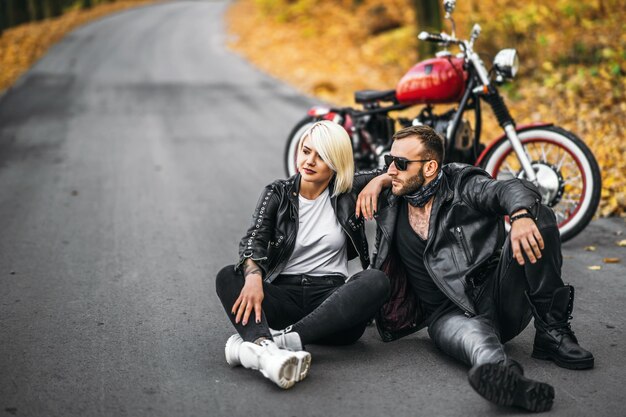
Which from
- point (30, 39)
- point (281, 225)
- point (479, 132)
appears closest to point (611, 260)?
point (479, 132)

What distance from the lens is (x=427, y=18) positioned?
44.5ft

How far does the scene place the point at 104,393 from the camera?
11.2 feet

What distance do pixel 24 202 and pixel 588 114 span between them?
22.7 ft

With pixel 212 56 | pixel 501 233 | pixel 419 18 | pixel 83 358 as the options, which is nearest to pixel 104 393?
pixel 83 358

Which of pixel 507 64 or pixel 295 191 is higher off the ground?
pixel 507 64

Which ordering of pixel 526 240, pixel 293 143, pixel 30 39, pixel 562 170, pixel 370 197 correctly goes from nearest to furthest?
pixel 526 240 < pixel 370 197 < pixel 562 170 < pixel 293 143 < pixel 30 39

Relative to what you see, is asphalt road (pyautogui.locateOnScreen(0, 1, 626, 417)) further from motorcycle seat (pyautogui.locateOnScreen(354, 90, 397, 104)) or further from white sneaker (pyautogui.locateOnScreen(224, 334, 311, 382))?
motorcycle seat (pyautogui.locateOnScreen(354, 90, 397, 104))

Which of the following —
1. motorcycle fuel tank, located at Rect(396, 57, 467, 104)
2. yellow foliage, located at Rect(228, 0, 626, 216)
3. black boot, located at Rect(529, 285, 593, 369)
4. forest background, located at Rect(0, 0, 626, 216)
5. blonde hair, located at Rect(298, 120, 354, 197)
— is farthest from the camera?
forest background, located at Rect(0, 0, 626, 216)

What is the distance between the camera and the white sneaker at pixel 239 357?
134 inches

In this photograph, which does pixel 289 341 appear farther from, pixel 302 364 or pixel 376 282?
pixel 376 282

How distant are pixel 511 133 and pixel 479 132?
60 cm

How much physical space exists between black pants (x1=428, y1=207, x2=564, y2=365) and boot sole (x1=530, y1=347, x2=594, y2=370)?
156 mm

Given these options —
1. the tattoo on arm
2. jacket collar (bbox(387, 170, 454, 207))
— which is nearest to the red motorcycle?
jacket collar (bbox(387, 170, 454, 207))

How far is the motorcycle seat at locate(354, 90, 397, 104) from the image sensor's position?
645 centimetres
